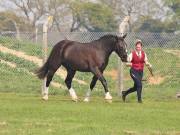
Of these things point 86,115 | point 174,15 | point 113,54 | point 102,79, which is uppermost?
point 86,115

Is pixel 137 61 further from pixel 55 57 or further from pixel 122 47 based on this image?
pixel 55 57

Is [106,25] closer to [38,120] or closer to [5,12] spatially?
[5,12]

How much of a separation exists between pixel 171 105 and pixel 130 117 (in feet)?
11.9

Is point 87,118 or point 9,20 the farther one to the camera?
point 9,20

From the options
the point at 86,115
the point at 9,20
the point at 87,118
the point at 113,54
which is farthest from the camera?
the point at 9,20

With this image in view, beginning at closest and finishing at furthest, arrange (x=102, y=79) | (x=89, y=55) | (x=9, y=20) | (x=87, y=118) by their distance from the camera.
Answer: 1. (x=87, y=118)
2. (x=102, y=79)
3. (x=89, y=55)
4. (x=9, y=20)

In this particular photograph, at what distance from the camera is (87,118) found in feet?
40.8

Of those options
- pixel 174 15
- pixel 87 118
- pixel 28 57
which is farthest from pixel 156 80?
pixel 174 15

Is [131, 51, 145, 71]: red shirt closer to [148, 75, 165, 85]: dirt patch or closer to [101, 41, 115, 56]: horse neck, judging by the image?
[101, 41, 115, 56]: horse neck

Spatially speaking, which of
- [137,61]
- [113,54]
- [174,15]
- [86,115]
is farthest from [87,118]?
[174,15]

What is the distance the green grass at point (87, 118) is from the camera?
10678 millimetres

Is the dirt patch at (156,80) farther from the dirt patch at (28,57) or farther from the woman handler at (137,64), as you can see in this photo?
the woman handler at (137,64)

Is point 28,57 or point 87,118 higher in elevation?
point 87,118

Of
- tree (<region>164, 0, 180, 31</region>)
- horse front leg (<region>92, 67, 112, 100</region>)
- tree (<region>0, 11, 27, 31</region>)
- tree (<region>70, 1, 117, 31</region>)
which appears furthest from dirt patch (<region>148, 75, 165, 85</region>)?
tree (<region>0, 11, 27, 31</region>)
